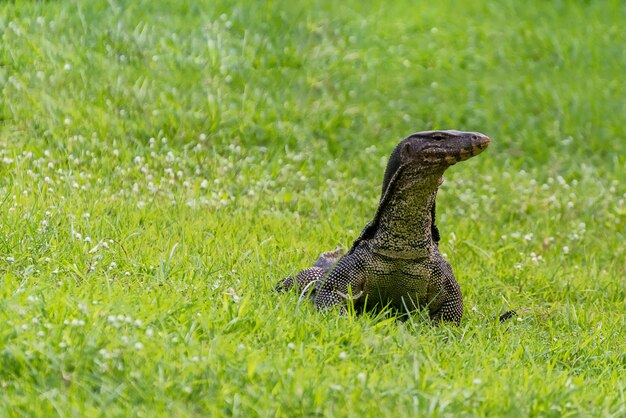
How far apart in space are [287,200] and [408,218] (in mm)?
3008

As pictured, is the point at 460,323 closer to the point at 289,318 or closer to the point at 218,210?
the point at 289,318

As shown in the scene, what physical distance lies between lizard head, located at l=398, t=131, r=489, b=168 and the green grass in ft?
3.05

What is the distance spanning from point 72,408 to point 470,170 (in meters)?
7.19

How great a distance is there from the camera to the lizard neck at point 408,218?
5.88 meters

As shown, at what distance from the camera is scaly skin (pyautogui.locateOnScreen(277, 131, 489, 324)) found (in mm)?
5797

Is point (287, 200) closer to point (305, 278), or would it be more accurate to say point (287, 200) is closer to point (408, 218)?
point (305, 278)

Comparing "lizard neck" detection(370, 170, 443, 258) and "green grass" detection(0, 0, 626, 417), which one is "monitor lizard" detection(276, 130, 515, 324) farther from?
"green grass" detection(0, 0, 626, 417)

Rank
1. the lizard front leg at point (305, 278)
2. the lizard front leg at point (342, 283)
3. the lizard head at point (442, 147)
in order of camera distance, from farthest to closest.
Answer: the lizard front leg at point (305, 278), the lizard front leg at point (342, 283), the lizard head at point (442, 147)

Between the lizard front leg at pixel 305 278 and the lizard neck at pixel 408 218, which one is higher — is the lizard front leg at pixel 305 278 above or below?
below

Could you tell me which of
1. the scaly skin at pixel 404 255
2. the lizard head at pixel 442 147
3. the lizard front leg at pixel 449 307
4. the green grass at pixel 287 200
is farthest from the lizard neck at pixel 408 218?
the green grass at pixel 287 200

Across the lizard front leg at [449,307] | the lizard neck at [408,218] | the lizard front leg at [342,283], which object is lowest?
the lizard front leg at [449,307]

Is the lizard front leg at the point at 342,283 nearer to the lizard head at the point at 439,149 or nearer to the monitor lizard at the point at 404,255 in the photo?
the monitor lizard at the point at 404,255

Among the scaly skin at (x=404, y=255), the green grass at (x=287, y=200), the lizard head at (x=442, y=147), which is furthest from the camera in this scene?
the scaly skin at (x=404, y=255)

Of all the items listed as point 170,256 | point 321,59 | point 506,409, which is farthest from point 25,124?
point 506,409
